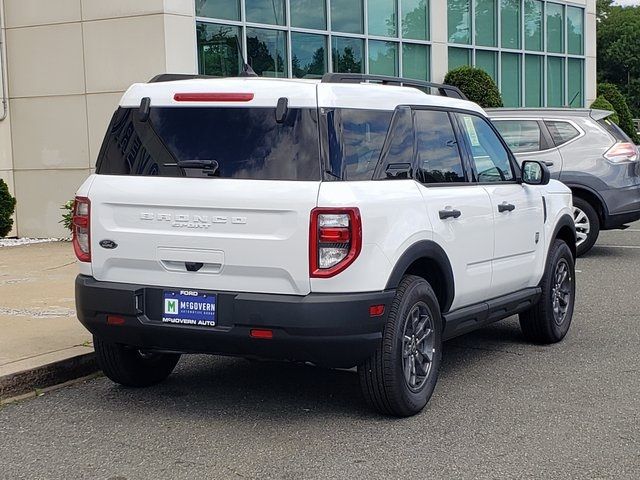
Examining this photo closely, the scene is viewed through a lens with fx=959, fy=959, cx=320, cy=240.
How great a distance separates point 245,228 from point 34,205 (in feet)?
37.4

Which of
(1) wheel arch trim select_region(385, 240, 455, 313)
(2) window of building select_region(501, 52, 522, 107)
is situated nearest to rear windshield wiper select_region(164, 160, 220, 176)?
(1) wheel arch trim select_region(385, 240, 455, 313)

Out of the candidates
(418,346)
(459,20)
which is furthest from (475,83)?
(418,346)

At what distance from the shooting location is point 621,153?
1241 centimetres

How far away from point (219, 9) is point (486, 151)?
9.58m

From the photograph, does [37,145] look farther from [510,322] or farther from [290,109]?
[290,109]

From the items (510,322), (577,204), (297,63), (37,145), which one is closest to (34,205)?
(37,145)

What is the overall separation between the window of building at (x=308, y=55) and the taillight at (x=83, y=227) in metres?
11.6

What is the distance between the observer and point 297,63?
16938 millimetres

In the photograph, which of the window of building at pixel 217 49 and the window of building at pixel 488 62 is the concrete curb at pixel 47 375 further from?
the window of building at pixel 488 62

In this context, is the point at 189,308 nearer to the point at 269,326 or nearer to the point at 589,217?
the point at 269,326

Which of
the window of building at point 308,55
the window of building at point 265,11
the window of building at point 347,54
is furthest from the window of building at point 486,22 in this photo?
the window of building at point 265,11

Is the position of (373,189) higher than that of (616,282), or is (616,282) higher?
(373,189)

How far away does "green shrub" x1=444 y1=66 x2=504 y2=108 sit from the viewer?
2039 centimetres

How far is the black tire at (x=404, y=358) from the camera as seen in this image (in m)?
5.24
